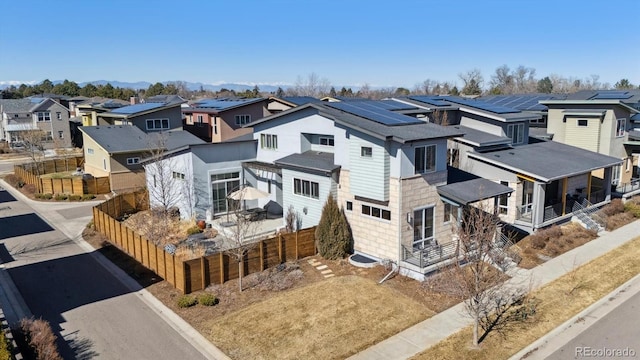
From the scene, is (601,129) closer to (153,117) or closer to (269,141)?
(269,141)

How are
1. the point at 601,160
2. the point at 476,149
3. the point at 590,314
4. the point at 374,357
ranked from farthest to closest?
the point at 601,160
the point at 476,149
the point at 590,314
the point at 374,357

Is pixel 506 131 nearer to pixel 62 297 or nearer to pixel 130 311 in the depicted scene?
pixel 130 311

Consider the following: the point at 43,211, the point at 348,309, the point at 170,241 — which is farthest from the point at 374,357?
Answer: the point at 43,211

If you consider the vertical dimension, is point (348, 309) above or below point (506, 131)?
below

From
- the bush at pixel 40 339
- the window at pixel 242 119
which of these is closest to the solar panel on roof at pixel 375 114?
the bush at pixel 40 339

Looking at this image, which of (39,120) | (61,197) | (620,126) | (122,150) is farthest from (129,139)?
(620,126)

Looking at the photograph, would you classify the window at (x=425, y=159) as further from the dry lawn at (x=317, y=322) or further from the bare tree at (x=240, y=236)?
the bare tree at (x=240, y=236)
